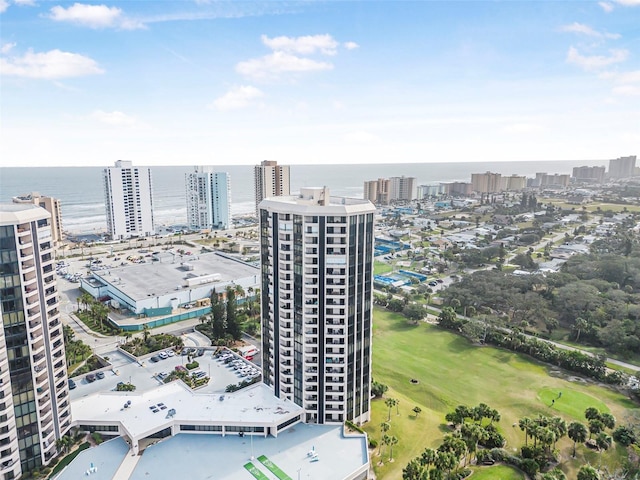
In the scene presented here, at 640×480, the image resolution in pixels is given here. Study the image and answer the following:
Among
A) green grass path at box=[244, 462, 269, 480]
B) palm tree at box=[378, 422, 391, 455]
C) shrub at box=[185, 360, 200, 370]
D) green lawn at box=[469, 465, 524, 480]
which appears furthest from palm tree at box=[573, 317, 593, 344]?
shrub at box=[185, 360, 200, 370]

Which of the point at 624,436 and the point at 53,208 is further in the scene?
the point at 53,208

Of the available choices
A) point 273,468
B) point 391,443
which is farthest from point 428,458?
point 273,468

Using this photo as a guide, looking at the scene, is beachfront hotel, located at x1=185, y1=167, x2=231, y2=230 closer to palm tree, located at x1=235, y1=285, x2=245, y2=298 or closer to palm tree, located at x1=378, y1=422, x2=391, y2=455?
palm tree, located at x1=235, y1=285, x2=245, y2=298

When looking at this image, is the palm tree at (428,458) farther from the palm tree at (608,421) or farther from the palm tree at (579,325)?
the palm tree at (579,325)

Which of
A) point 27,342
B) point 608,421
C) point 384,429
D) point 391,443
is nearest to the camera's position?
point 27,342

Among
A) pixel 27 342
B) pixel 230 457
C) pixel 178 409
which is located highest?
pixel 27 342

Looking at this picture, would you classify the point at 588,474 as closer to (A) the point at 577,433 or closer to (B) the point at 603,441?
(A) the point at 577,433
